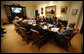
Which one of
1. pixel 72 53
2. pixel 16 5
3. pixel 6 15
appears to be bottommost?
pixel 72 53

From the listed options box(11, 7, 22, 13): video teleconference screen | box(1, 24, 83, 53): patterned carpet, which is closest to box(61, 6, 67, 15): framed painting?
box(1, 24, 83, 53): patterned carpet

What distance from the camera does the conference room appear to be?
1805 millimetres

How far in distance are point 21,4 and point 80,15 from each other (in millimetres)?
6648

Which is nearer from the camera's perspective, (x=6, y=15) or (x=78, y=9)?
(x=78, y=9)

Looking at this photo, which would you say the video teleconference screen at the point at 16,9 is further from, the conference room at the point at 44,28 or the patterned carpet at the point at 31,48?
the patterned carpet at the point at 31,48

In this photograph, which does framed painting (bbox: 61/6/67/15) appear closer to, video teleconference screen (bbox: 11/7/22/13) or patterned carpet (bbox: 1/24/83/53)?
patterned carpet (bbox: 1/24/83/53)

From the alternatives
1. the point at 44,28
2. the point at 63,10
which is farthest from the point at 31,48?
the point at 63,10

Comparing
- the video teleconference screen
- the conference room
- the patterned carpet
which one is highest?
the video teleconference screen

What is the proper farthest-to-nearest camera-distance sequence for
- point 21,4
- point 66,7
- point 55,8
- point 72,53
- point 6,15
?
point 21,4, point 6,15, point 55,8, point 66,7, point 72,53

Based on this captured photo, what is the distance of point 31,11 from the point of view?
7.52 m

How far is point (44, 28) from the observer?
2059 mm

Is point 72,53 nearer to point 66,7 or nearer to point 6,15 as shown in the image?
point 66,7

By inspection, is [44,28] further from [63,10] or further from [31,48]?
[63,10]

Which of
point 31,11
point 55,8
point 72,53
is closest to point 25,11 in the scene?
point 31,11
